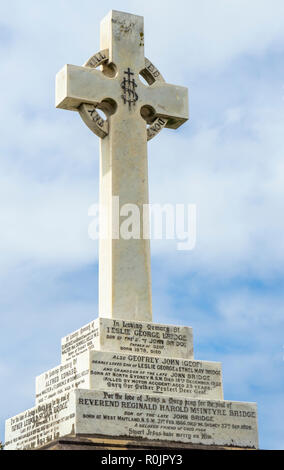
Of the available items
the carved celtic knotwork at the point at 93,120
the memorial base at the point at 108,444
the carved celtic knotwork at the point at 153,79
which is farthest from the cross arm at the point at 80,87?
the memorial base at the point at 108,444

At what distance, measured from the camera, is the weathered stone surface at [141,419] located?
48.7 ft

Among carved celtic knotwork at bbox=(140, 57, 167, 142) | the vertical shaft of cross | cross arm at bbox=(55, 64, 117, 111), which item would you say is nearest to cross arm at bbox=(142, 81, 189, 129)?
carved celtic knotwork at bbox=(140, 57, 167, 142)

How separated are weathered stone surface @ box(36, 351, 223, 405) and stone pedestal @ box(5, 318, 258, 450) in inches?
0.6

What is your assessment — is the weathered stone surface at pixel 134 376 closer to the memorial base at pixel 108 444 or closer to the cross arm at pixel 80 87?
the memorial base at pixel 108 444

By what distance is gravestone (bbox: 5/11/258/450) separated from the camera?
15133 mm

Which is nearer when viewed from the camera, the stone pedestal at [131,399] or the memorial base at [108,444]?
the memorial base at [108,444]

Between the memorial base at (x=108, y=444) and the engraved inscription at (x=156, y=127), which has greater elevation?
the engraved inscription at (x=156, y=127)

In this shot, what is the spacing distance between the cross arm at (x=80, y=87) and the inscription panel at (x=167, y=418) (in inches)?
213

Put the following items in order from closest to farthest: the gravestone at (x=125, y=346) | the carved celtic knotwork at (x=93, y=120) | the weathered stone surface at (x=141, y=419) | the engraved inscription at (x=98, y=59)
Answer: the weathered stone surface at (x=141, y=419), the gravestone at (x=125, y=346), the carved celtic knotwork at (x=93, y=120), the engraved inscription at (x=98, y=59)

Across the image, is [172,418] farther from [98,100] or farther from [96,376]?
[98,100]

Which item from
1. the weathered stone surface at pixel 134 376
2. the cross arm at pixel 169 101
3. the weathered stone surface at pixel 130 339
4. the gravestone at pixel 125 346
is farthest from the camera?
the cross arm at pixel 169 101

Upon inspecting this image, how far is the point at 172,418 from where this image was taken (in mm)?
15492

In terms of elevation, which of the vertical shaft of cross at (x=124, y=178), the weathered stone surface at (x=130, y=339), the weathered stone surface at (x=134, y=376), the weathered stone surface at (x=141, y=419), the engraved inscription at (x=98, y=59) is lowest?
the weathered stone surface at (x=141, y=419)

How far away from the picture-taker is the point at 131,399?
15.2 m
